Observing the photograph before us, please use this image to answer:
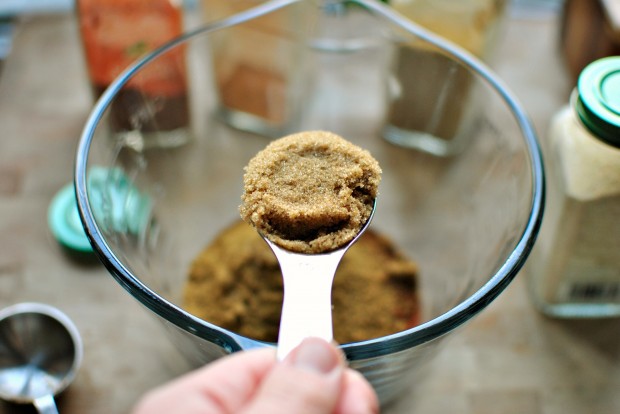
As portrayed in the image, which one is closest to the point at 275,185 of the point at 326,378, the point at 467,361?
the point at 326,378

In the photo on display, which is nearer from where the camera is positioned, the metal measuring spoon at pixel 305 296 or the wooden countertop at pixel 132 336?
the metal measuring spoon at pixel 305 296

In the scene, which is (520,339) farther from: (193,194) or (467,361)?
(193,194)

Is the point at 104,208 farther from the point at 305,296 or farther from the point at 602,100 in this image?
the point at 602,100

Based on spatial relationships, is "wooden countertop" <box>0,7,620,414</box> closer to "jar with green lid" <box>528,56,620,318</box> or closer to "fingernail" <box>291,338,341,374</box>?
"jar with green lid" <box>528,56,620,318</box>

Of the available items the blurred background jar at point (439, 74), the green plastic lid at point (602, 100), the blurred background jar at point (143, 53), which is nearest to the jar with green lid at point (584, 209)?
the green plastic lid at point (602, 100)

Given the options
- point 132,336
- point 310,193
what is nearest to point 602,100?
point 310,193

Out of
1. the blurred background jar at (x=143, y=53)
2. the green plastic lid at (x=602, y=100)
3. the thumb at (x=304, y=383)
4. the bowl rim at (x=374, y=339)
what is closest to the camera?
the thumb at (x=304, y=383)

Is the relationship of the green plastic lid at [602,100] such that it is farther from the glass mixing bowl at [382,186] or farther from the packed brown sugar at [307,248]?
the packed brown sugar at [307,248]
